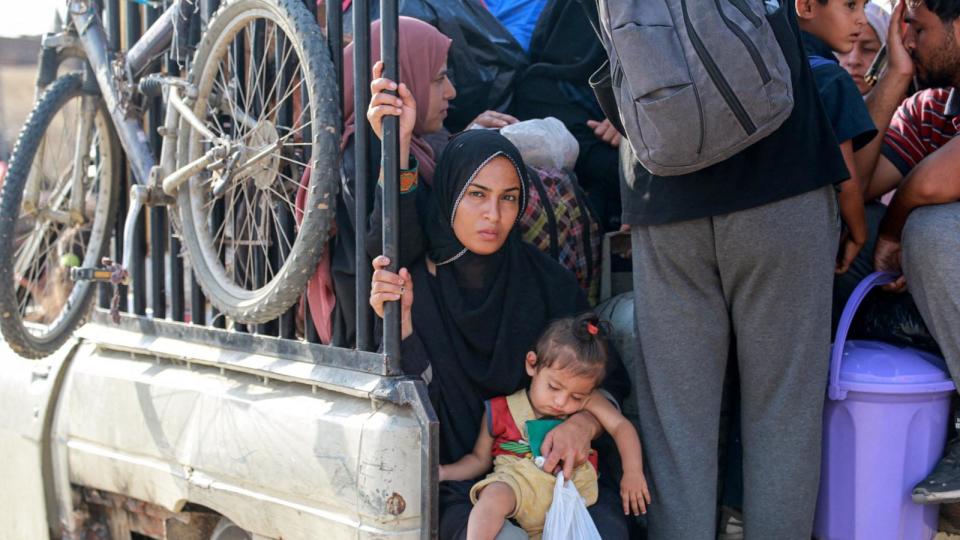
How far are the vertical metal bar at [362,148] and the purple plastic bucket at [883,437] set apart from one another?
46.8 inches

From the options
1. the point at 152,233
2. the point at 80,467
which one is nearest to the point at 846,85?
the point at 152,233

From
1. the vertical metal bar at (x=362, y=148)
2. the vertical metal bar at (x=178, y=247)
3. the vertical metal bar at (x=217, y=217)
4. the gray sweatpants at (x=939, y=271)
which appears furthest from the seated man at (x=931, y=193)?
the vertical metal bar at (x=178, y=247)

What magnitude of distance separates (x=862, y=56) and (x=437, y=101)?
162cm

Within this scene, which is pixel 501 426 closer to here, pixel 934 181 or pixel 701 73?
pixel 701 73

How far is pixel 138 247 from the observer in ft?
12.6

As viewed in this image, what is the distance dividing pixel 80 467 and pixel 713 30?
2.65m

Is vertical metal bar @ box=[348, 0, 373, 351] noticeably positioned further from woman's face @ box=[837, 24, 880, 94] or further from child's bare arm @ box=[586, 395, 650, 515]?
woman's face @ box=[837, 24, 880, 94]

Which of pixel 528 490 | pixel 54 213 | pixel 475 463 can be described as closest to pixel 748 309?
pixel 528 490

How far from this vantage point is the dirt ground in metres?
13.0

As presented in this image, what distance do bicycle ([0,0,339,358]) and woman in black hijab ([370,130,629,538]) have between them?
1.06 ft

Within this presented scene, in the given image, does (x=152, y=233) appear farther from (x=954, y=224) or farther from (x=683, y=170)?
(x=954, y=224)

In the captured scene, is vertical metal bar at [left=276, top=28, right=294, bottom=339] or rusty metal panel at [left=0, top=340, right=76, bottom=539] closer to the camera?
vertical metal bar at [left=276, top=28, right=294, bottom=339]

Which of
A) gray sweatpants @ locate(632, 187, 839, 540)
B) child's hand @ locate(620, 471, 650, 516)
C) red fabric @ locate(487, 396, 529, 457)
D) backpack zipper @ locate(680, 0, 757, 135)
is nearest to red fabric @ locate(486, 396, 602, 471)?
red fabric @ locate(487, 396, 529, 457)

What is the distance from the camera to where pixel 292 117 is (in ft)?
10.4
